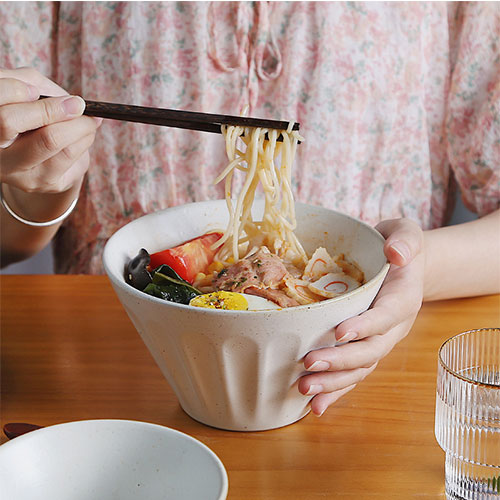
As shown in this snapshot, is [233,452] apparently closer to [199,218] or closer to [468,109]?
[199,218]

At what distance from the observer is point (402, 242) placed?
963 millimetres

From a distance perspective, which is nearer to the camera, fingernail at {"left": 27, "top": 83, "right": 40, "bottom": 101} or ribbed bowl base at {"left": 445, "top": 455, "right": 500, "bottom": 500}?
ribbed bowl base at {"left": 445, "top": 455, "right": 500, "bottom": 500}

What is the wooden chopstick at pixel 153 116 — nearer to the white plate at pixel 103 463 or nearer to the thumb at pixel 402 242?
the thumb at pixel 402 242

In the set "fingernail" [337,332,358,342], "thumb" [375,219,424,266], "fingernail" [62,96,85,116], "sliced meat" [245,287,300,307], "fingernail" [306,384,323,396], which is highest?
"fingernail" [62,96,85,116]

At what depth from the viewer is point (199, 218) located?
3.94 feet

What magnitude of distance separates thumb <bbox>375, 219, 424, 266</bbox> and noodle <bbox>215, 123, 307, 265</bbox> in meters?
0.17

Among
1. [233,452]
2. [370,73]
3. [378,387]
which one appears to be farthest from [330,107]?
[233,452]

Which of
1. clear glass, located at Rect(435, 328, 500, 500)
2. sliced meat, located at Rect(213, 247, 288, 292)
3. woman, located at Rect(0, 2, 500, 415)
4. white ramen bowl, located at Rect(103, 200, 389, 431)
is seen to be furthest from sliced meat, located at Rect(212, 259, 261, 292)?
woman, located at Rect(0, 2, 500, 415)

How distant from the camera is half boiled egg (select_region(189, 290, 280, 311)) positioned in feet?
2.94

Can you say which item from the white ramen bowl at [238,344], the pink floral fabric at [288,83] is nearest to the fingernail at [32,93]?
the white ramen bowl at [238,344]

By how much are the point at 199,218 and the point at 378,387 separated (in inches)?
17.0


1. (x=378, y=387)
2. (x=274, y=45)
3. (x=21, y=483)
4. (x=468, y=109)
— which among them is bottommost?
(x=378, y=387)

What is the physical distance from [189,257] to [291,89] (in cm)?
71

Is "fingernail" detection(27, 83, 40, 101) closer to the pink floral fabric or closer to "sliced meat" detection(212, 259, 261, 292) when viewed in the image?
"sliced meat" detection(212, 259, 261, 292)
